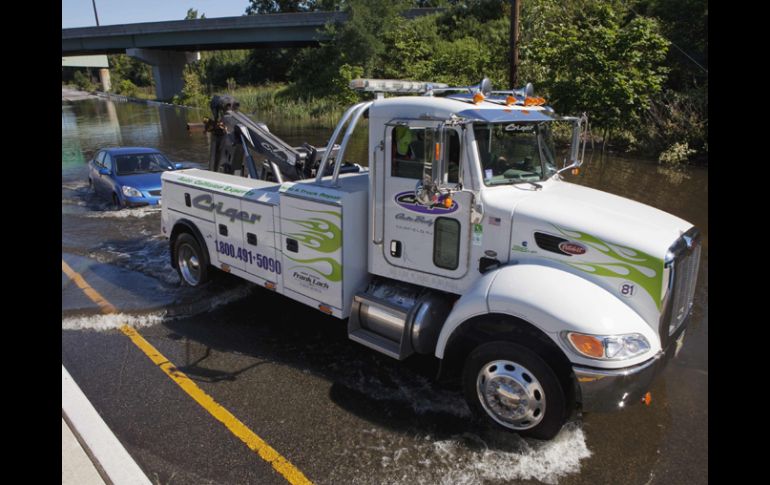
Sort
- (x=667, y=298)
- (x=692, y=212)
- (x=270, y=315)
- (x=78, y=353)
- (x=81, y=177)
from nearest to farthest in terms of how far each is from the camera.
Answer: (x=667, y=298) < (x=78, y=353) < (x=270, y=315) < (x=692, y=212) < (x=81, y=177)

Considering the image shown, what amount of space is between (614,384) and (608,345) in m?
0.31

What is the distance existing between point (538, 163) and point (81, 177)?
1921cm

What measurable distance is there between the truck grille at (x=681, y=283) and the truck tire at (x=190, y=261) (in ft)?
20.5

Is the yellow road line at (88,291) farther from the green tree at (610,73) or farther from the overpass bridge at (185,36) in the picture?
the overpass bridge at (185,36)

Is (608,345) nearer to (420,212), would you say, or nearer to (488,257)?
(488,257)

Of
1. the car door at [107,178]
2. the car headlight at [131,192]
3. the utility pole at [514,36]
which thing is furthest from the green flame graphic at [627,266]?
the car door at [107,178]

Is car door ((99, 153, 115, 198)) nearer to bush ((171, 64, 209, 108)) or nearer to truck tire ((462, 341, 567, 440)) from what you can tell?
truck tire ((462, 341, 567, 440))

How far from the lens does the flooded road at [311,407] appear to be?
425 centimetres

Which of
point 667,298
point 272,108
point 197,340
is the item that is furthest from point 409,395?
point 272,108

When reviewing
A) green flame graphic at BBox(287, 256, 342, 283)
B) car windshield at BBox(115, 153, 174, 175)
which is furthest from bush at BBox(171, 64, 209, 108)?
green flame graphic at BBox(287, 256, 342, 283)

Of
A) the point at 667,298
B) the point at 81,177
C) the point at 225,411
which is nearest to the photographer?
the point at 667,298

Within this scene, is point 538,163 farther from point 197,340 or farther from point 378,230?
point 197,340

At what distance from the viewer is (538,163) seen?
5.43 meters

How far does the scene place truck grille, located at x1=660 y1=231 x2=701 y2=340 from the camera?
4.24 m
